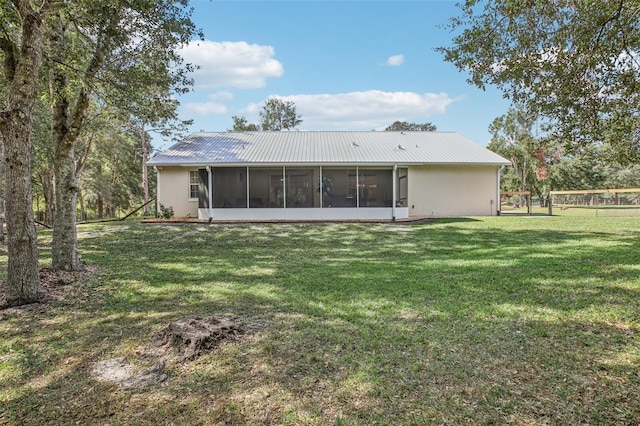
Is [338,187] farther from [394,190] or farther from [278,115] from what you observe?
[278,115]

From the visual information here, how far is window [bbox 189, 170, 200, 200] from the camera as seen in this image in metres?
16.1

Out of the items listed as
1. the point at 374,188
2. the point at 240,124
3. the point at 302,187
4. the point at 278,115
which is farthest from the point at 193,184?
the point at 278,115

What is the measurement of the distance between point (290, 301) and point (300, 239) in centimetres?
570

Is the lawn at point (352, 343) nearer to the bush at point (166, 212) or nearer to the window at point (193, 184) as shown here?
the bush at point (166, 212)

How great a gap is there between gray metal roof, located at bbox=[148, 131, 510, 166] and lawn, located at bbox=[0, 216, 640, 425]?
28.6 ft

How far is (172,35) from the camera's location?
6691mm

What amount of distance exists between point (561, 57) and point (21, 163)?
6888mm

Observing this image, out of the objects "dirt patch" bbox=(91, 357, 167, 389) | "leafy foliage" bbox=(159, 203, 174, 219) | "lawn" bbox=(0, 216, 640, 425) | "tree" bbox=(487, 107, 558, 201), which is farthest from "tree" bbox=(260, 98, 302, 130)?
"dirt patch" bbox=(91, 357, 167, 389)

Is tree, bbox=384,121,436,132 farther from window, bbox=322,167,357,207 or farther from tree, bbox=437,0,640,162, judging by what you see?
tree, bbox=437,0,640,162

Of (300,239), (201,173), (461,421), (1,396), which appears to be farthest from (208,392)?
(201,173)

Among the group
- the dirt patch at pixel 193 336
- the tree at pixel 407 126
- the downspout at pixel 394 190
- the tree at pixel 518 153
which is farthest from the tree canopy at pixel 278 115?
the dirt patch at pixel 193 336

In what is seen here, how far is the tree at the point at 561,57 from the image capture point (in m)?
4.62

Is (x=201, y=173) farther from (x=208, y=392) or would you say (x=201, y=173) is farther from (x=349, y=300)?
(x=208, y=392)

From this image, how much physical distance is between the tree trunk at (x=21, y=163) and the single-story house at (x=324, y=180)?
10258 mm
